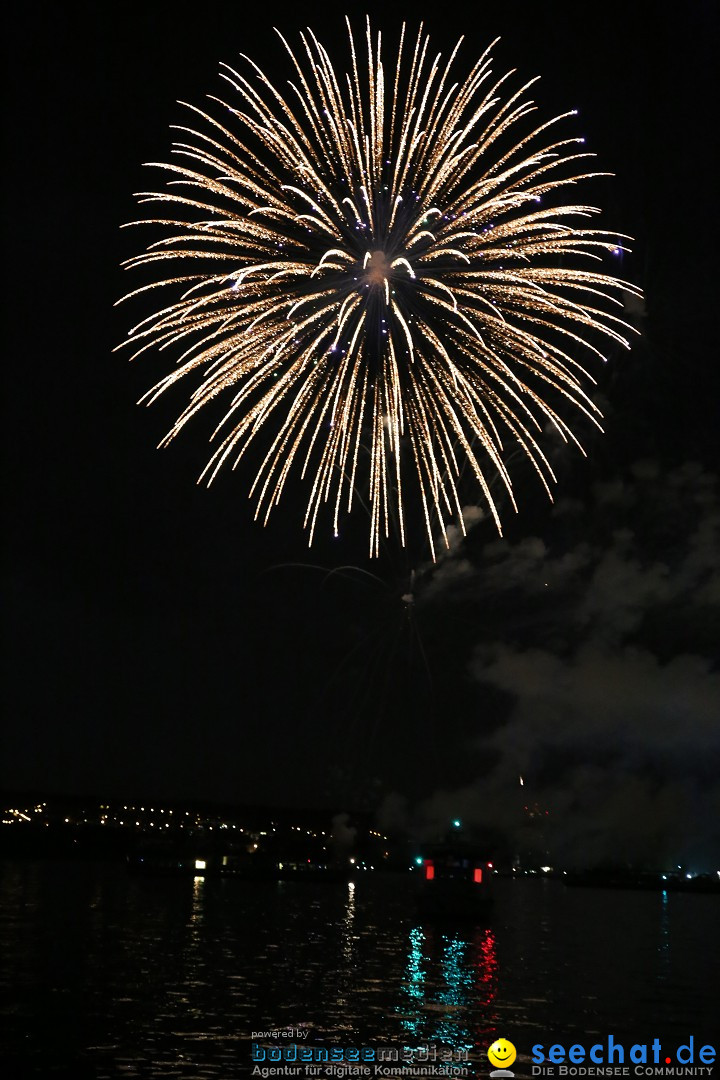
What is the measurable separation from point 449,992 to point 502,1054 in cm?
1437

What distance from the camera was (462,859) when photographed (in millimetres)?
102938

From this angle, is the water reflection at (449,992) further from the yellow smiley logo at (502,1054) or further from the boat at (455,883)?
the boat at (455,883)

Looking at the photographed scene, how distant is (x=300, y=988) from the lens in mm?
47031

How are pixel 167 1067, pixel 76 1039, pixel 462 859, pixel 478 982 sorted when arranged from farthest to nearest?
pixel 462 859, pixel 478 982, pixel 76 1039, pixel 167 1067

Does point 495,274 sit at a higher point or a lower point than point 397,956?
higher

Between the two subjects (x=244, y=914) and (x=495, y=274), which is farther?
(x=244, y=914)

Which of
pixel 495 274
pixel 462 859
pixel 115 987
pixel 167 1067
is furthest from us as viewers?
pixel 462 859

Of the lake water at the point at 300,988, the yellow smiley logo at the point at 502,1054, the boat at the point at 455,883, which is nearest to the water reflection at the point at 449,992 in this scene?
the lake water at the point at 300,988

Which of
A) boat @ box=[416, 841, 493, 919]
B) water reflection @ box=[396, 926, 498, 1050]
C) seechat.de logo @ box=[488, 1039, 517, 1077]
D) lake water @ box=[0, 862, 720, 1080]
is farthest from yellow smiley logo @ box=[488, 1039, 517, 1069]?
boat @ box=[416, 841, 493, 919]

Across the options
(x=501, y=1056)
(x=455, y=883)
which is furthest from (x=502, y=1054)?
(x=455, y=883)

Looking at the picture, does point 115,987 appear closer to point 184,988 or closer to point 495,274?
point 184,988

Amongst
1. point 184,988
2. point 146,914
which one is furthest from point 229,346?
point 146,914

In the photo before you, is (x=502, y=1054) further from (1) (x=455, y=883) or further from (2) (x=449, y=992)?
(1) (x=455, y=883)

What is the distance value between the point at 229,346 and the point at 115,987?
24451 mm
